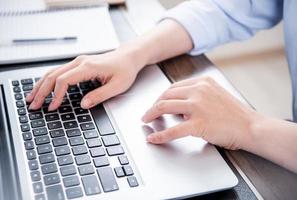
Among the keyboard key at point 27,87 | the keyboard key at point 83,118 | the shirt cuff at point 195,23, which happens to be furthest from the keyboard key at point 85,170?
the shirt cuff at point 195,23

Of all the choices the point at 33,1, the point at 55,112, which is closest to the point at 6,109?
the point at 55,112

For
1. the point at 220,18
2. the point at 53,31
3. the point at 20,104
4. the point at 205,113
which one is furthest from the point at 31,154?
the point at 220,18

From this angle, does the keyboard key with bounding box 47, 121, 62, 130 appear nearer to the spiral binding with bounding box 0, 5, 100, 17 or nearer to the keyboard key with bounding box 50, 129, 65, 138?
the keyboard key with bounding box 50, 129, 65, 138

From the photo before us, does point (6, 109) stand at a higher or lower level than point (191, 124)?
higher

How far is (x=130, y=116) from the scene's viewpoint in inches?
27.0

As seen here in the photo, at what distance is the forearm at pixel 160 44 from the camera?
805mm

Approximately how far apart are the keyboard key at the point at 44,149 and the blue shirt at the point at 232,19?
355 mm

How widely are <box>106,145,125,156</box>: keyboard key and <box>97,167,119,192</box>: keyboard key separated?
0.10ft

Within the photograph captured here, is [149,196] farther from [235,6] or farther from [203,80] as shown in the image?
[235,6]

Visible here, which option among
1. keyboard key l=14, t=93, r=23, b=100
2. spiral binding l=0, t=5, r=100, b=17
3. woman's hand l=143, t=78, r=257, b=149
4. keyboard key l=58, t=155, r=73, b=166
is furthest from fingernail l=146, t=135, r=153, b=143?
spiral binding l=0, t=5, r=100, b=17

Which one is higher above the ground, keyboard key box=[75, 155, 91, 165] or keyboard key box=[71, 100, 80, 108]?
keyboard key box=[71, 100, 80, 108]

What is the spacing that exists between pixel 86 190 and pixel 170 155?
0.12m

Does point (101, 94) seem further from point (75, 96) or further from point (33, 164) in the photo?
point (33, 164)

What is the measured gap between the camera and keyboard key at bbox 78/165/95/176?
57cm
